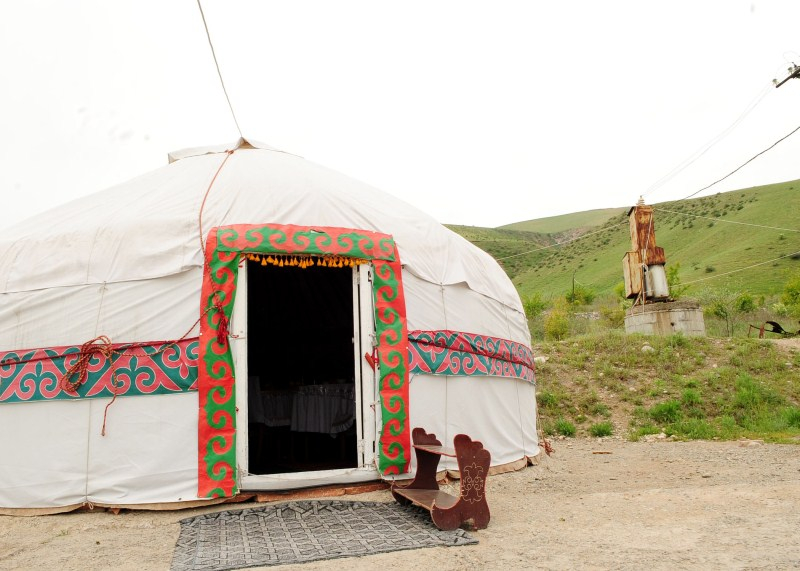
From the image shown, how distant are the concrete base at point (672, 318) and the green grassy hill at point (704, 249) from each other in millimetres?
13814

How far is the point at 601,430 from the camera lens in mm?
8102

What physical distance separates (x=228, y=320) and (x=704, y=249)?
3093cm

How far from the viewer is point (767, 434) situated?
7.43 m

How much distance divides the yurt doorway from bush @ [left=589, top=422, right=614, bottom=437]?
3417 mm

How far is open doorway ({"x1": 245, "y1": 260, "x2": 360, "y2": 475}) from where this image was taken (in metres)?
5.86

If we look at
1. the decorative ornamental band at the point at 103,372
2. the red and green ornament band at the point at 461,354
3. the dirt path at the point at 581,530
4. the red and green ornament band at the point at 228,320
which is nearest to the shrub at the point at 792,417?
the dirt path at the point at 581,530

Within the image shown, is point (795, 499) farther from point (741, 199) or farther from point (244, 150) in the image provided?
point (741, 199)

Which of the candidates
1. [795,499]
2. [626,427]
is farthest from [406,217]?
[626,427]

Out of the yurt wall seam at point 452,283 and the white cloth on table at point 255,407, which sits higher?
the yurt wall seam at point 452,283

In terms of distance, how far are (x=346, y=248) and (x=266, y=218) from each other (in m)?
0.56

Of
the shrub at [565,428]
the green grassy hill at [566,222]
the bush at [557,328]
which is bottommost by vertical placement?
the shrub at [565,428]

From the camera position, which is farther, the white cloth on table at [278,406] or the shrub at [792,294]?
the shrub at [792,294]

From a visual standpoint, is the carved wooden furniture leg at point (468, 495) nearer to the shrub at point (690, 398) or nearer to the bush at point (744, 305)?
the shrub at point (690, 398)

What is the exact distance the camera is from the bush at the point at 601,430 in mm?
8086
